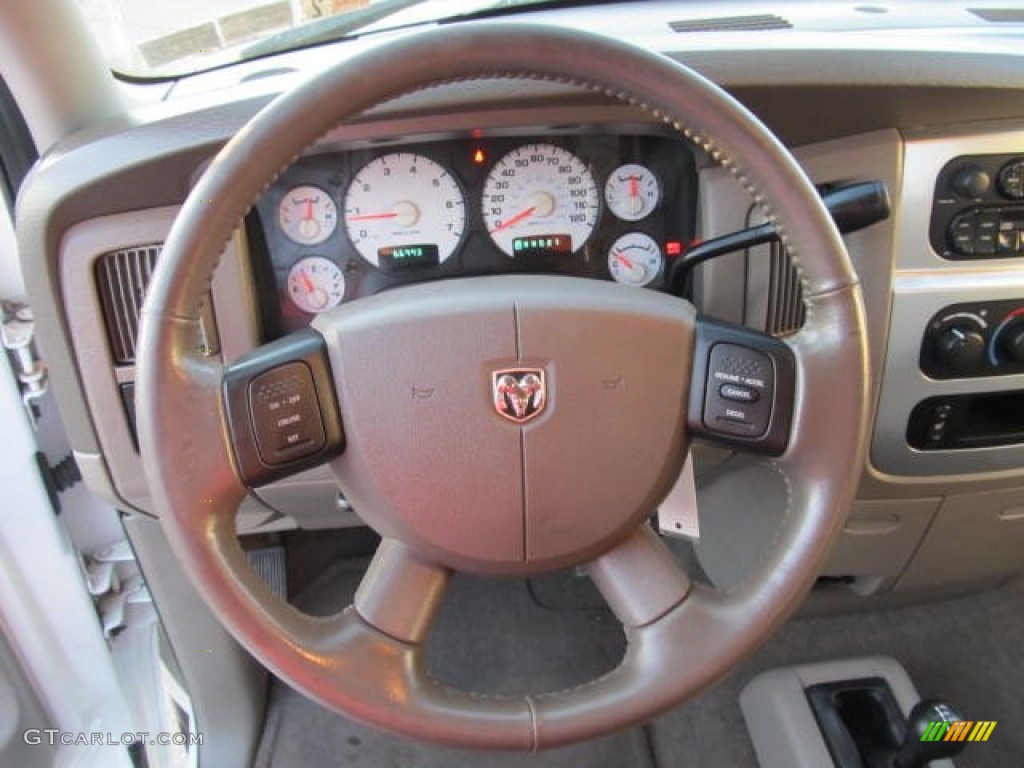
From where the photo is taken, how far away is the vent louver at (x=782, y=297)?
3.30ft

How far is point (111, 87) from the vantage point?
101 centimetres

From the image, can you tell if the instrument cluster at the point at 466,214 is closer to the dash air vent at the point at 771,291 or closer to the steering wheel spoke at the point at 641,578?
the dash air vent at the point at 771,291

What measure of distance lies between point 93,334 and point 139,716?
929 mm

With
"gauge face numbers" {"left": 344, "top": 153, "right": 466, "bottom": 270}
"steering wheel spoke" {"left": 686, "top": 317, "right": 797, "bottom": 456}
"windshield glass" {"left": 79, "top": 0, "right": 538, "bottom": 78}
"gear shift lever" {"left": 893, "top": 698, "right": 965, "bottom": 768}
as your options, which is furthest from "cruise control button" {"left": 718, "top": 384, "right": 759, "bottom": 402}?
"windshield glass" {"left": 79, "top": 0, "right": 538, "bottom": 78}

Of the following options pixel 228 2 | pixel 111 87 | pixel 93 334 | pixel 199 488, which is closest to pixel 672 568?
pixel 199 488

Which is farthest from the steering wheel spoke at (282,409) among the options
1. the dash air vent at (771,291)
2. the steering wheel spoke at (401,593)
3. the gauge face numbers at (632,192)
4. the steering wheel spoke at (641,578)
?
the dash air vent at (771,291)

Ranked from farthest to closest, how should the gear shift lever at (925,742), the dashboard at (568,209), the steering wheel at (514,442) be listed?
the gear shift lever at (925,742) < the dashboard at (568,209) < the steering wheel at (514,442)

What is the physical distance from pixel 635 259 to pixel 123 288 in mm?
A: 598

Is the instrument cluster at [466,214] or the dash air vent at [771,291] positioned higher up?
the instrument cluster at [466,214]

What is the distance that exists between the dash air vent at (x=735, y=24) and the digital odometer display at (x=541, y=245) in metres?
0.36

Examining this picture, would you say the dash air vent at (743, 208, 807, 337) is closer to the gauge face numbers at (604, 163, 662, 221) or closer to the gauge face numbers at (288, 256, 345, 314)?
the gauge face numbers at (604, 163, 662, 221)

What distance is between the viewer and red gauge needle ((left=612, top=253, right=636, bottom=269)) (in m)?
1.03

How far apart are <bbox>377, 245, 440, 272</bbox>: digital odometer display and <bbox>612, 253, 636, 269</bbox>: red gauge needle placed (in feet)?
0.73

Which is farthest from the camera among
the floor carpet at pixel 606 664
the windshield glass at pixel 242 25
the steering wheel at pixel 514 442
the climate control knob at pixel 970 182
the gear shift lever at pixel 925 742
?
the floor carpet at pixel 606 664
